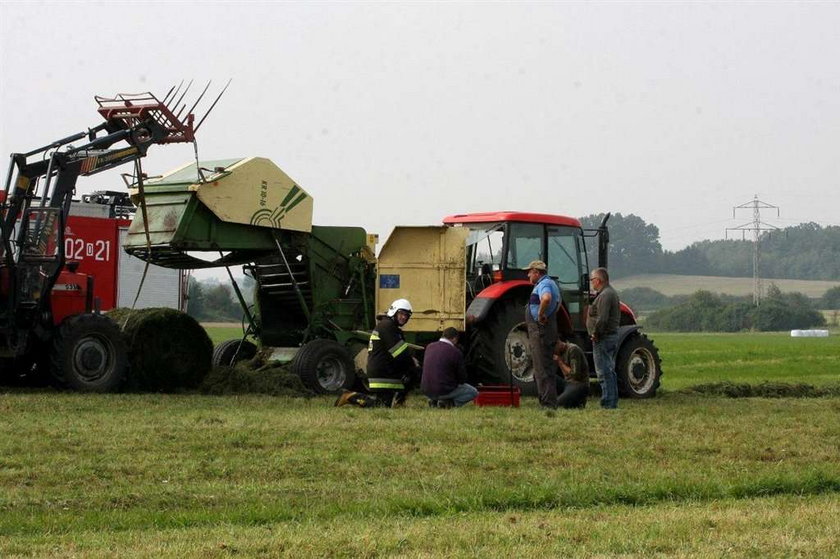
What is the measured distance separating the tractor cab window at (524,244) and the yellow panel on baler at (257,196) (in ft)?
9.05

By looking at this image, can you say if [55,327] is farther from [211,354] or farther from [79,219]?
[79,219]

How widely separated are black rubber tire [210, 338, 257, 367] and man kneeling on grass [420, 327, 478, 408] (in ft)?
16.6

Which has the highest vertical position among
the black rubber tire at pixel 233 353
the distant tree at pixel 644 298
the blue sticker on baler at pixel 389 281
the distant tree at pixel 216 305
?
the distant tree at pixel 644 298

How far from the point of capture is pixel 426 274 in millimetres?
18359

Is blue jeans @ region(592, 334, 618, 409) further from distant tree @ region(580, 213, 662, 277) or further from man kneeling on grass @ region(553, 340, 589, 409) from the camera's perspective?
distant tree @ region(580, 213, 662, 277)

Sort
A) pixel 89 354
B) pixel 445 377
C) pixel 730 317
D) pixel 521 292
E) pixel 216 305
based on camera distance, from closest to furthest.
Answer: pixel 445 377 < pixel 89 354 < pixel 521 292 < pixel 216 305 < pixel 730 317

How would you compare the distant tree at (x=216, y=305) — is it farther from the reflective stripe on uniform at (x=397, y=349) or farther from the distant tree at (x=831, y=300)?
the distant tree at (x=831, y=300)

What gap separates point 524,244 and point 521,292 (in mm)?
838

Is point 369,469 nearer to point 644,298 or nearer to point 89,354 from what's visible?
point 89,354

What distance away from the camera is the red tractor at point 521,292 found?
17734mm

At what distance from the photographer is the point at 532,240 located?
1869 cm

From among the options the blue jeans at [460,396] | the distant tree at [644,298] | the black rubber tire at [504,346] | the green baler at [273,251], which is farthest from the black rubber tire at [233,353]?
the distant tree at [644,298]

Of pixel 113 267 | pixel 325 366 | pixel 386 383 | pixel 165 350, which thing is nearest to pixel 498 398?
pixel 386 383

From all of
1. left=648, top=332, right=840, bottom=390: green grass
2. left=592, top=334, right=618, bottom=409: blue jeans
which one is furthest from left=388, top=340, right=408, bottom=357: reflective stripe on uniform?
left=648, top=332, right=840, bottom=390: green grass
